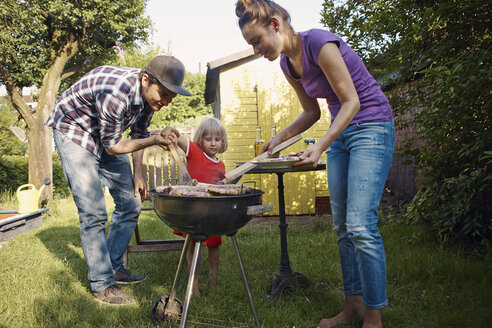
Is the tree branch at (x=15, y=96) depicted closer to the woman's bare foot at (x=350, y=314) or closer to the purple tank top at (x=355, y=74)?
the purple tank top at (x=355, y=74)

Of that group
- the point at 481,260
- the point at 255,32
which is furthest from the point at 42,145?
the point at 481,260

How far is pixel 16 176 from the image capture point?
9.61m

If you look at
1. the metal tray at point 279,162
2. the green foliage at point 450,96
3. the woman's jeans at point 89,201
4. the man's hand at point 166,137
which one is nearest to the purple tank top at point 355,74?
the metal tray at point 279,162

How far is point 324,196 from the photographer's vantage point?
682 centimetres

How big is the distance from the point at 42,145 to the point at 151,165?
559cm

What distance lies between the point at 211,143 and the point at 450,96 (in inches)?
76.3

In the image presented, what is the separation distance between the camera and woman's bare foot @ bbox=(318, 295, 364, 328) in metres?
2.12

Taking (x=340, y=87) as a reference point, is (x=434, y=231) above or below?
below

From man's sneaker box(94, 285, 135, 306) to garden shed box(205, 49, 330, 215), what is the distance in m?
4.24

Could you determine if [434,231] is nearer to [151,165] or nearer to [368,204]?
[368,204]

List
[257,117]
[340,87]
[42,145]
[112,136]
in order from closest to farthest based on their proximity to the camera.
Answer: [340,87]
[112,136]
[257,117]
[42,145]

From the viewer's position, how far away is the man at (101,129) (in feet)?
7.72

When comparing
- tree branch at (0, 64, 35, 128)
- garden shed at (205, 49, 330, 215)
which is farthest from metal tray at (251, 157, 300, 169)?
tree branch at (0, 64, 35, 128)

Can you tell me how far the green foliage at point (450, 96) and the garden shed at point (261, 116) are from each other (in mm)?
3067
